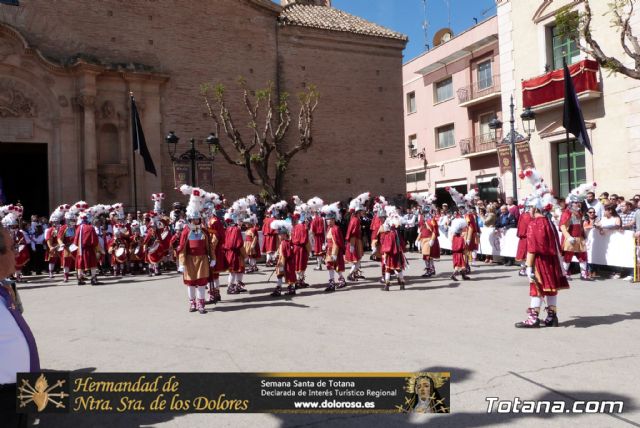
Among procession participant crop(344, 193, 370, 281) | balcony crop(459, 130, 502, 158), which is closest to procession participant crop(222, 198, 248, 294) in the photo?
procession participant crop(344, 193, 370, 281)

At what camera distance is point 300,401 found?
12.4 ft

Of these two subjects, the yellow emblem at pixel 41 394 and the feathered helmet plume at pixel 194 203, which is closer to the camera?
the yellow emblem at pixel 41 394

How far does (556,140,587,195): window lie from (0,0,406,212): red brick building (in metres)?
9.98

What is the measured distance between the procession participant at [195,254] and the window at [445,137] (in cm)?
2483

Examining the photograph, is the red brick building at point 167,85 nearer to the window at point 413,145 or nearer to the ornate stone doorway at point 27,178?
the ornate stone doorway at point 27,178

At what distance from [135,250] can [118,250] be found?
0.50 m

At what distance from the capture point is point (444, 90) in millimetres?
32312

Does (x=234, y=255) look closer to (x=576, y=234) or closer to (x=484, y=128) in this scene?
(x=576, y=234)

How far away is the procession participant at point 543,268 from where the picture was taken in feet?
23.7

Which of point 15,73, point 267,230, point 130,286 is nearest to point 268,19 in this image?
point 15,73

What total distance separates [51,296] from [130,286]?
1.90m

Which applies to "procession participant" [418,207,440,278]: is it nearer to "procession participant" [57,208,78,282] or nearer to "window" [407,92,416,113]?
"procession participant" [57,208,78,282]

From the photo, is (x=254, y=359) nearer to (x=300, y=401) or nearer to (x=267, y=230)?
(x=300, y=401)

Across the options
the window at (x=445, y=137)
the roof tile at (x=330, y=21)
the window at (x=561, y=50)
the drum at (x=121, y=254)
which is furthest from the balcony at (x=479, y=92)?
the drum at (x=121, y=254)
